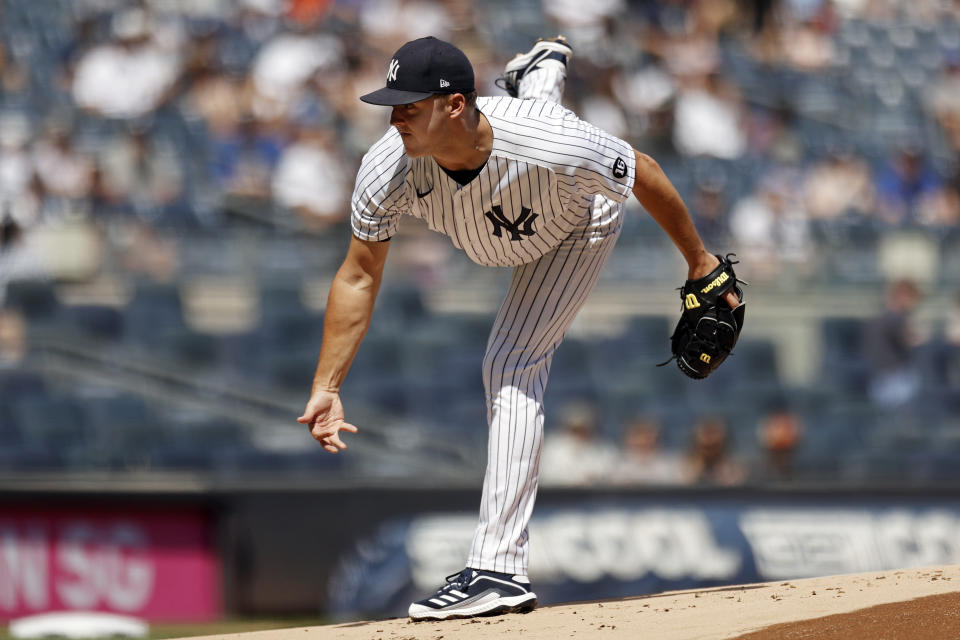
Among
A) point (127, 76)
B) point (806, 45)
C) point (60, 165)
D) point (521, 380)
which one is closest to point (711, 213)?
point (806, 45)

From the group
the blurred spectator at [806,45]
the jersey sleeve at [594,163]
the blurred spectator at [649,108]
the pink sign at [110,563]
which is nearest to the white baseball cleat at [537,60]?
the jersey sleeve at [594,163]

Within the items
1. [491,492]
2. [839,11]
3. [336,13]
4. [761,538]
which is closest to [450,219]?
[491,492]

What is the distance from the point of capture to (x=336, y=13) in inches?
403

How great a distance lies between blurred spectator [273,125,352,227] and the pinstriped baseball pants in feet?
15.9

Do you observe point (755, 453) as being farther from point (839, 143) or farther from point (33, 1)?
point (33, 1)

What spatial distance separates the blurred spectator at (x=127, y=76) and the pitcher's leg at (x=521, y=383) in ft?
20.2

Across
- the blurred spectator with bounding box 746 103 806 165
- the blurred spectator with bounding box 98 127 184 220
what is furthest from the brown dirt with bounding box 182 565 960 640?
the blurred spectator with bounding box 746 103 806 165

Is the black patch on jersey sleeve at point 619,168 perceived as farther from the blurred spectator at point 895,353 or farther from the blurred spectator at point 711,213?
the blurred spectator at point 895,353

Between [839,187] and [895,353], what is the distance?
5.60ft

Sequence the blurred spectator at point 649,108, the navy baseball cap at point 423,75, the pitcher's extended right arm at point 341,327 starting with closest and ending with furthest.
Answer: the navy baseball cap at point 423,75 → the pitcher's extended right arm at point 341,327 → the blurred spectator at point 649,108

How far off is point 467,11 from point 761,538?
5239mm

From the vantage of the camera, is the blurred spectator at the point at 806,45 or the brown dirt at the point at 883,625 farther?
the blurred spectator at the point at 806,45

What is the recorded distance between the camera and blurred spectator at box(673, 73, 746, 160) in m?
9.91

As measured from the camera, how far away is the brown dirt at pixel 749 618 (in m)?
3.30
